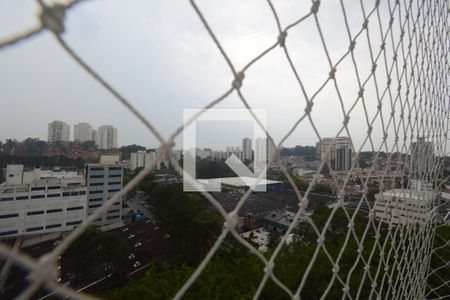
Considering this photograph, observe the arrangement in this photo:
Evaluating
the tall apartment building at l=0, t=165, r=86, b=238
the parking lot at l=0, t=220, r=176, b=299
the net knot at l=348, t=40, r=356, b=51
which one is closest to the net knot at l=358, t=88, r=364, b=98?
the net knot at l=348, t=40, r=356, b=51

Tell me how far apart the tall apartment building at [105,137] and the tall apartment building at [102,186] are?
5682 millimetres

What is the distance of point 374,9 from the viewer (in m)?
0.76

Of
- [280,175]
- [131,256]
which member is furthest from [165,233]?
[280,175]

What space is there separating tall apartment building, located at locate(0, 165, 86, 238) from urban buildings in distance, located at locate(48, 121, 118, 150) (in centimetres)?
642

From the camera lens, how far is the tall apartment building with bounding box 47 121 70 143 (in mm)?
12547

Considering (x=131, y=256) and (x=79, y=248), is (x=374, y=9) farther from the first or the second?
(x=131, y=256)

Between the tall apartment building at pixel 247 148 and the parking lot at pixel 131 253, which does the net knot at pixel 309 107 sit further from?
the tall apartment building at pixel 247 148

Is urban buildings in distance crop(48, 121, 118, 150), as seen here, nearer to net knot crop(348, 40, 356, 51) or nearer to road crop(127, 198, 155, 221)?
road crop(127, 198, 155, 221)

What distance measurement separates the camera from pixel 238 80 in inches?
16.6

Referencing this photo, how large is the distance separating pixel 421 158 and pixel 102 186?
7.67m

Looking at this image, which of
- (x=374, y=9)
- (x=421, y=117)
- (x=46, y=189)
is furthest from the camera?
(x=46, y=189)

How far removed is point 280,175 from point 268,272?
14035 mm

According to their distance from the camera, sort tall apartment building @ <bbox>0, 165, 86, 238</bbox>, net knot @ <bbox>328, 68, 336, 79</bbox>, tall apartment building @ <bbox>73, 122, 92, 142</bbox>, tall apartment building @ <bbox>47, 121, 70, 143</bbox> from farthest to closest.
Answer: tall apartment building @ <bbox>73, 122, 92, 142</bbox> → tall apartment building @ <bbox>47, 121, 70, 143</bbox> → tall apartment building @ <bbox>0, 165, 86, 238</bbox> → net knot @ <bbox>328, 68, 336, 79</bbox>

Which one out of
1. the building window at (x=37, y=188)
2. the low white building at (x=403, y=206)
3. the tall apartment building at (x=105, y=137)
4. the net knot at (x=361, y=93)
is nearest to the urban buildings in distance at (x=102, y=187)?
the building window at (x=37, y=188)
